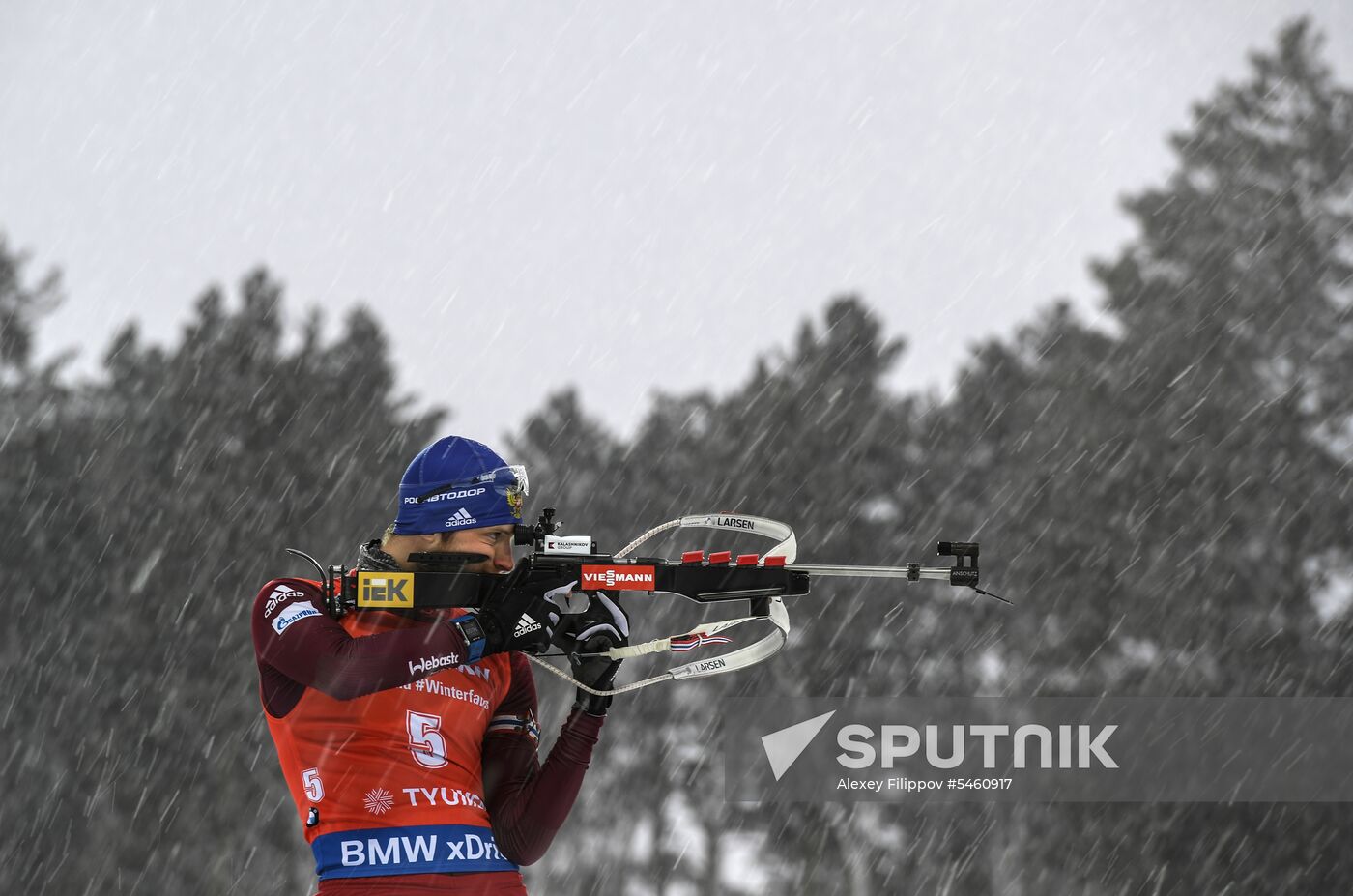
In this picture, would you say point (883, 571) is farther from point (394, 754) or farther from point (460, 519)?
point (394, 754)

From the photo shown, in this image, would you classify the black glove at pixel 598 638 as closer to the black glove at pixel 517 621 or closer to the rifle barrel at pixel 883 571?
the black glove at pixel 517 621

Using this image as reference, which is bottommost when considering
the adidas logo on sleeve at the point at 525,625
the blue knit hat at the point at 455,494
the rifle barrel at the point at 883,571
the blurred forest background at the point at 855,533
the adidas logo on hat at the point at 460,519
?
the adidas logo on sleeve at the point at 525,625

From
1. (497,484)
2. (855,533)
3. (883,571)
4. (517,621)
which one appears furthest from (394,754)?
(855,533)

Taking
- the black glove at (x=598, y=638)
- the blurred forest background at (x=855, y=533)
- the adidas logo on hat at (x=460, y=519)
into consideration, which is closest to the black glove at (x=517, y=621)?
the black glove at (x=598, y=638)

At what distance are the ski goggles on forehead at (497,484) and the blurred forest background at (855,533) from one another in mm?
17588

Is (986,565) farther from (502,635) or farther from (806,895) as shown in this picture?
(502,635)

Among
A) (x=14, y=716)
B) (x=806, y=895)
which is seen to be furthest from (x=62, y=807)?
(x=806, y=895)

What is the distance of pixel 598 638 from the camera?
130 inches

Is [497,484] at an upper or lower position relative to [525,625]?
upper

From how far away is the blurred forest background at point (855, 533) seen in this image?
2033 cm

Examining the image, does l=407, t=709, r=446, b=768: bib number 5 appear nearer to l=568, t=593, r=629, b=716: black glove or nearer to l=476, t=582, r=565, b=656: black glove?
l=476, t=582, r=565, b=656: black glove

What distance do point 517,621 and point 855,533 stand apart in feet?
79.0

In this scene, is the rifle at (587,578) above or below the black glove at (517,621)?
above

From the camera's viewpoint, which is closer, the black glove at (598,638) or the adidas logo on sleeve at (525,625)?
the adidas logo on sleeve at (525,625)
